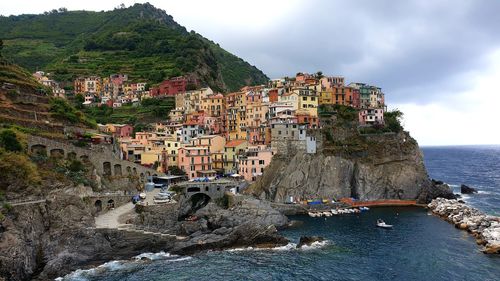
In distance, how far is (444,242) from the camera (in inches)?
2172

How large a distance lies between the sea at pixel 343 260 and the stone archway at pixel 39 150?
2106cm

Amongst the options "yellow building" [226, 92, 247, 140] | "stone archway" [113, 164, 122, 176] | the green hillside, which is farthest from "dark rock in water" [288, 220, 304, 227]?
the green hillside

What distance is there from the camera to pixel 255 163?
81062mm

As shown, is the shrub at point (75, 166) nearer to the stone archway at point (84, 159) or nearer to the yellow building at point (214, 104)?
the stone archway at point (84, 159)

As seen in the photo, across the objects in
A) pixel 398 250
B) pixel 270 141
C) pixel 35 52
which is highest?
pixel 35 52

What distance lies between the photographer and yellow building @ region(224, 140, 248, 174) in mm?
85375

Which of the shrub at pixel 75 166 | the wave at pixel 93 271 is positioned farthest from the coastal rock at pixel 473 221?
the shrub at pixel 75 166

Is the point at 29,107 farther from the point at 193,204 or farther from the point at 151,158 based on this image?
the point at 193,204

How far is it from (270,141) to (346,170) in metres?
15.9

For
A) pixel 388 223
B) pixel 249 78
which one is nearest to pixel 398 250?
pixel 388 223

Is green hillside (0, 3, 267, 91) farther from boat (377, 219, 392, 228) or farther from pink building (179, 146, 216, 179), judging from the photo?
boat (377, 219, 392, 228)

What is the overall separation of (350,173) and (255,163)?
18408 millimetres

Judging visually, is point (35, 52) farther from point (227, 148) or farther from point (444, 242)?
point (444, 242)

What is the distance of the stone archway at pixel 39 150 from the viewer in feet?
193
